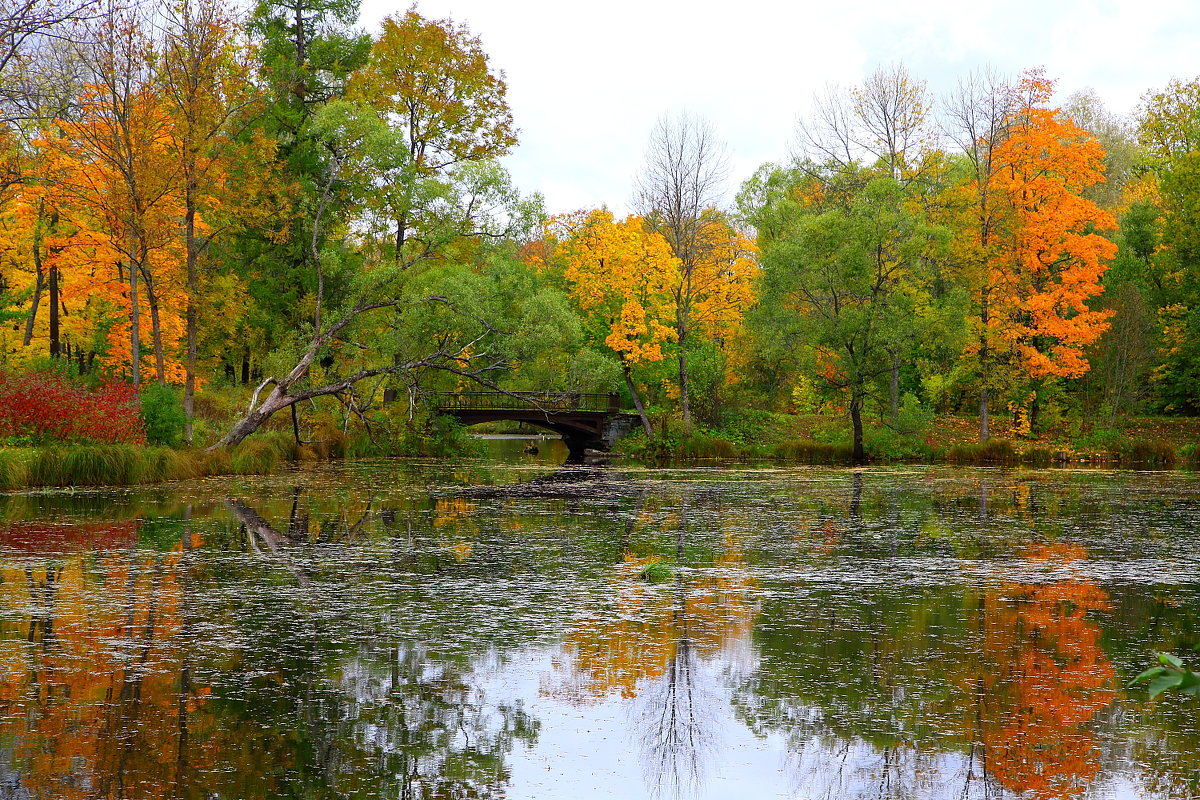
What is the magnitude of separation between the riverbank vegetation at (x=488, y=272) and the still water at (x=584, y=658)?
1279 centimetres

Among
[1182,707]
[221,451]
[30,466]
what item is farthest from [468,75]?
[1182,707]

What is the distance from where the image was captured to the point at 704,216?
136 ft

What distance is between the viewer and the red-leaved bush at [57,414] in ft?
67.2

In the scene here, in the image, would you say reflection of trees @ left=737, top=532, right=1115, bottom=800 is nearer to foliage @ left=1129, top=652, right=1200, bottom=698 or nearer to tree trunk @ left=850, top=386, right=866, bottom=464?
foliage @ left=1129, top=652, right=1200, bottom=698

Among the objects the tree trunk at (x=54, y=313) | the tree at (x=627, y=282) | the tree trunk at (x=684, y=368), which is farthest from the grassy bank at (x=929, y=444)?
the tree trunk at (x=54, y=313)

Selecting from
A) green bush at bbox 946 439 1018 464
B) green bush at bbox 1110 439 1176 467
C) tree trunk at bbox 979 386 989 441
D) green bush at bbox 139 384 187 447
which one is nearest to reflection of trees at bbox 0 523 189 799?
green bush at bbox 139 384 187 447

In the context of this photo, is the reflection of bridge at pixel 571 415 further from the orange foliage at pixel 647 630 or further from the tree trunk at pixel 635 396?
the orange foliage at pixel 647 630

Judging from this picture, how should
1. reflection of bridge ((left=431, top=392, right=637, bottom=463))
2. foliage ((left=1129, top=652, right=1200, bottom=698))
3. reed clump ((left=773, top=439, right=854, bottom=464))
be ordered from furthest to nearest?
reflection of bridge ((left=431, top=392, right=637, bottom=463)), reed clump ((left=773, top=439, right=854, bottom=464)), foliage ((left=1129, top=652, right=1200, bottom=698))

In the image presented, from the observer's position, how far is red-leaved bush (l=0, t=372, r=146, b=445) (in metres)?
20.5

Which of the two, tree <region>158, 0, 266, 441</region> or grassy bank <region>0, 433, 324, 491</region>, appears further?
tree <region>158, 0, 266, 441</region>

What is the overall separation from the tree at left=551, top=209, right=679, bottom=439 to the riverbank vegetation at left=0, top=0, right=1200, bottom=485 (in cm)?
13

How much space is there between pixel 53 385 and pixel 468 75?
60.1 feet

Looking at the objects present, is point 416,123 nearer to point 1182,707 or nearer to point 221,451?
point 221,451

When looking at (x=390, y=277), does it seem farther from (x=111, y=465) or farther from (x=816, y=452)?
(x=816, y=452)
